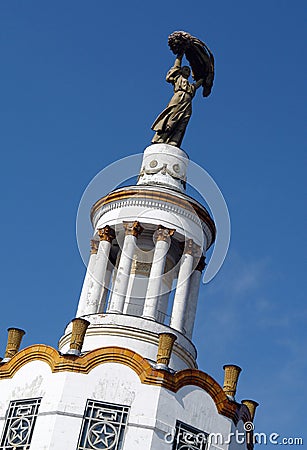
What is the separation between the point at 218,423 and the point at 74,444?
4175 mm

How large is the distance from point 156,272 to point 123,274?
100 centimetres

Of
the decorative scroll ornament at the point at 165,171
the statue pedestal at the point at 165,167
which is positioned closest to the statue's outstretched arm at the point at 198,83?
the statue pedestal at the point at 165,167

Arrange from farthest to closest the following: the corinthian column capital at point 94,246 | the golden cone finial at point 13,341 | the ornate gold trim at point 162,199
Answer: the corinthian column capital at point 94,246 → the ornate gold trim at point 162,199 → the golden cone finial at point 13,341

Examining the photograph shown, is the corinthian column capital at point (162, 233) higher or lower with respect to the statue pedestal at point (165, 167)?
lower

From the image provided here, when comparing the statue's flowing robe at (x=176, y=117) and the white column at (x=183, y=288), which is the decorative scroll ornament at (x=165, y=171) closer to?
the statue's flowing robe at (x=176, y=117)

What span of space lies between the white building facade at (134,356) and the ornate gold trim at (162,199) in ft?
0.10

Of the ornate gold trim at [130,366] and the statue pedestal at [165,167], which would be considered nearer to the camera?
the ornate gold trim at [130,366]

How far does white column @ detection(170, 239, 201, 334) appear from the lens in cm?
3344

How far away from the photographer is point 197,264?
113 ft

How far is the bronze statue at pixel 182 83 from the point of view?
37.3 m

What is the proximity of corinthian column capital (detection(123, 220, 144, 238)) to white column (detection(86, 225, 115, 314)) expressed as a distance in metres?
0.77

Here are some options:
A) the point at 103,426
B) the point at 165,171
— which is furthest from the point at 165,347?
the point at 165,171

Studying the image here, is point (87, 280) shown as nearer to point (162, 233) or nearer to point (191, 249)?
point (162, 233)

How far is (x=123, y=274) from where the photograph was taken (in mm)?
33469
